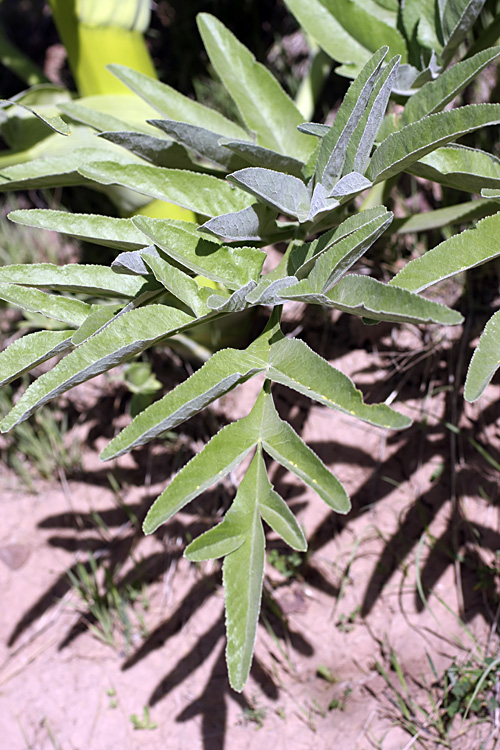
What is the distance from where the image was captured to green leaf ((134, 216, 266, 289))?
2.43ft

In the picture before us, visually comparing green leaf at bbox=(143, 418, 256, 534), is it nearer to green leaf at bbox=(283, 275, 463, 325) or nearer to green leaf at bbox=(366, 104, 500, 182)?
green leaf at bbox=(283, 275, 463, 325)

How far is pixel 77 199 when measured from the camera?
1.83 metres

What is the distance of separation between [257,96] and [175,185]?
9.6 inches

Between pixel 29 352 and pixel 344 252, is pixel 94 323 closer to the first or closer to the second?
pixel 29 352

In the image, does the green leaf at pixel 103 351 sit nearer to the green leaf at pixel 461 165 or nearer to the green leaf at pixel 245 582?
the green leaf at pixel 245 582

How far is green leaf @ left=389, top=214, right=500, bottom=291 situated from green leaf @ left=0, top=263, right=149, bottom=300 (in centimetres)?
35

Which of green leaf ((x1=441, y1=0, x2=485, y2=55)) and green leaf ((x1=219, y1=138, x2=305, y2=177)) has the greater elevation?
green leaf ((x1=441, y1=0, x2=485, y2=55))

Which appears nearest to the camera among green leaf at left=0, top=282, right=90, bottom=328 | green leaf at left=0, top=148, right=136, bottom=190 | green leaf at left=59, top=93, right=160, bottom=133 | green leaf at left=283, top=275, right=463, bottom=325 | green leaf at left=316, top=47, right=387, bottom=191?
green leaf at left=283, top=275, right=463, bottom=325

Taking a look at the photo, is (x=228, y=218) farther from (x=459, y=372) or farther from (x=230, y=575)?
(x=459, y=372)

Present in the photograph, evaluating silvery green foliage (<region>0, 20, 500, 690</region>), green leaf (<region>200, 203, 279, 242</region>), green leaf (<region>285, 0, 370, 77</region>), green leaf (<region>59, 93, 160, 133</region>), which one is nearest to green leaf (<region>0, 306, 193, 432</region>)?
silvery green foliage (<region>0, 20, 500, 690</region>)

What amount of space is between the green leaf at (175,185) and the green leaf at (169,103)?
177 millimetres

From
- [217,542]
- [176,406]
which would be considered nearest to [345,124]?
[176,406]

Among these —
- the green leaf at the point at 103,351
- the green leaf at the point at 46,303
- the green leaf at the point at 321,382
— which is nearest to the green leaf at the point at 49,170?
the green leaf at the point at 46,303

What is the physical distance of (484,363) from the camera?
677 millimetres
